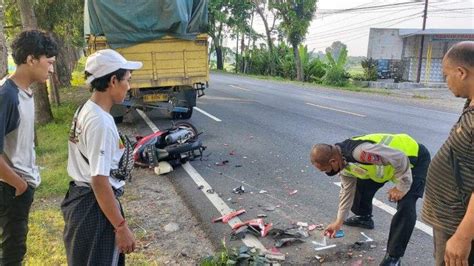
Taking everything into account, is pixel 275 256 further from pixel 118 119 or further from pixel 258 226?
pixel 118 119

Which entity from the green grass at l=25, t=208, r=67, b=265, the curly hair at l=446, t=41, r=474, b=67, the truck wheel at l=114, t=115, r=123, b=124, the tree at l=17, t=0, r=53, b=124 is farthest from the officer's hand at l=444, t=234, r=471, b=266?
the tree at l=17, t=0, r=53, b=124

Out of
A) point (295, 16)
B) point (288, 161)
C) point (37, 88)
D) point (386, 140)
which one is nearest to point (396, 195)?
point (386, 140)

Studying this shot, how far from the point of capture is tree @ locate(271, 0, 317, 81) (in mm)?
29953

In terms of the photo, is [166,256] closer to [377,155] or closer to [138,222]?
[138,222]

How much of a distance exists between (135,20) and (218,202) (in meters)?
6.03

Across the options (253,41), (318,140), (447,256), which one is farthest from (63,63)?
(253,41)

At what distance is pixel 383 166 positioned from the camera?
3330mm

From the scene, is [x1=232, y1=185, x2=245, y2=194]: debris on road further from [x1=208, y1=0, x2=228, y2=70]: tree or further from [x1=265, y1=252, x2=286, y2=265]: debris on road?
[x1=208, y1=0, x2=228, y2=70]: tree

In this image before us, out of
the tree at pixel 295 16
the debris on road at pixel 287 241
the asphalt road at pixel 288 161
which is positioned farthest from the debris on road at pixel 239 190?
the tree at pixel 295 16

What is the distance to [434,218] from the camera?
7.80 ft

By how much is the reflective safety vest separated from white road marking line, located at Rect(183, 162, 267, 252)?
45.1 inches

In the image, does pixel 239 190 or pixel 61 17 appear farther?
pixel 61 17

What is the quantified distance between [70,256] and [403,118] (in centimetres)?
1073

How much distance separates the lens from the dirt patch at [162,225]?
383 centimetres
